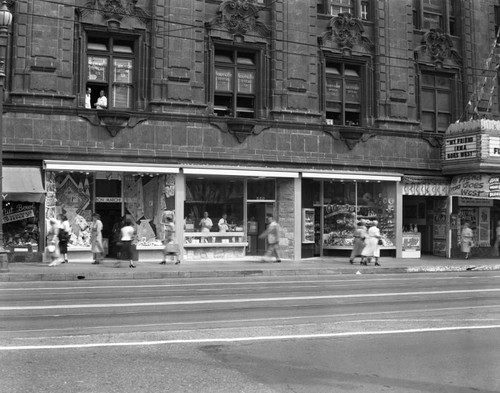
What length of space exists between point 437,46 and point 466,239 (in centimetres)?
861

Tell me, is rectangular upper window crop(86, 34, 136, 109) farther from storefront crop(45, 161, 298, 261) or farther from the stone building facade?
storefront crop(45, 161, 298, 261)

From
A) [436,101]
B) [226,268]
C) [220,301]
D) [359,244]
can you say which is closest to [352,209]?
[359,244]

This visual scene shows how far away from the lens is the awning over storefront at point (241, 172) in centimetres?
2306

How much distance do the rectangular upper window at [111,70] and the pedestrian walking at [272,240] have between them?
22.1ft

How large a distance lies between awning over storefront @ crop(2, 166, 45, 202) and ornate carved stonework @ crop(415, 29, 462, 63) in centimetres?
1693

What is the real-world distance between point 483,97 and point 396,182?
6414 mm

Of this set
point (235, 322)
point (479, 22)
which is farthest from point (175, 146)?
point (479, 22)

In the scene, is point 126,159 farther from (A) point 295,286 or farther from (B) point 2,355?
(B) point 2,355

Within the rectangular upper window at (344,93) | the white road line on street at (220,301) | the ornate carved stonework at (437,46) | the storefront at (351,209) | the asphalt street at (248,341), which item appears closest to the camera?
the asphalt street at (248,341)

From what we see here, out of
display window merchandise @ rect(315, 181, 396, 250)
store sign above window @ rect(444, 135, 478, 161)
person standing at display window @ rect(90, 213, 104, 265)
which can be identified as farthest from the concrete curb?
store sign above window @ rect(444, 135, 478, 161)

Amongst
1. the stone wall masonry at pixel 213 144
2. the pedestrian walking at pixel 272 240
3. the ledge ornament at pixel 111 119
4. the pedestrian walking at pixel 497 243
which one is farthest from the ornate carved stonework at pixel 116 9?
the pedestrian walking at pixel 497 243

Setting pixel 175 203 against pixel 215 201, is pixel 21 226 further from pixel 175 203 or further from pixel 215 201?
pixel 215 201

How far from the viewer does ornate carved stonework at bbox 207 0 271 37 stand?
2411cm

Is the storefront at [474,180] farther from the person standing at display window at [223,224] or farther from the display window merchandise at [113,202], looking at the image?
the display window merchandise at [113,202]
